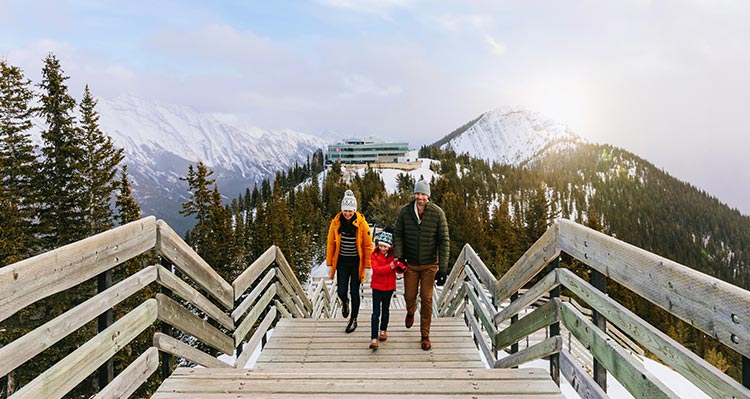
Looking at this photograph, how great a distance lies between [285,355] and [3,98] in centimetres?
2365

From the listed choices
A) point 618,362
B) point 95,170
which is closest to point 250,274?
point 618,362

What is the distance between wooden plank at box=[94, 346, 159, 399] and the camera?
2.37 m

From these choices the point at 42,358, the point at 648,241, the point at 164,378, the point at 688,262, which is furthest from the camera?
the point at 648,241

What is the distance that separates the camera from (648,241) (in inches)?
3856

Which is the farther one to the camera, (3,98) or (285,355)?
(3,98)

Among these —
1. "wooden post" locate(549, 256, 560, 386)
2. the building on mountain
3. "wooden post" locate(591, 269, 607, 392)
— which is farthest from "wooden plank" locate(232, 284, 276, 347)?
the building on mountain

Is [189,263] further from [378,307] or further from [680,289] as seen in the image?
[680,289]

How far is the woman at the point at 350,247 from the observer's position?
18.0ft

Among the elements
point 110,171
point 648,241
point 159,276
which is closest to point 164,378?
point 159,276

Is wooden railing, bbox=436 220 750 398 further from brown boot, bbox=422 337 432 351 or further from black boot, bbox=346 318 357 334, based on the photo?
black boot, bbox=346 318 357 334

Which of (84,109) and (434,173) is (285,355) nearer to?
(84,109)

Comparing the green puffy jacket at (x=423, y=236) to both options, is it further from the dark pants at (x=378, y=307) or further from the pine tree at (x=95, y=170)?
the pine tree at (x=95, y=170)

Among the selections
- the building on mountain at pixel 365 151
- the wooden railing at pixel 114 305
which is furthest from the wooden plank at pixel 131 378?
the building on mountain at pixel 365 151

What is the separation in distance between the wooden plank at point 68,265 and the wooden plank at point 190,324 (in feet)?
1.58
